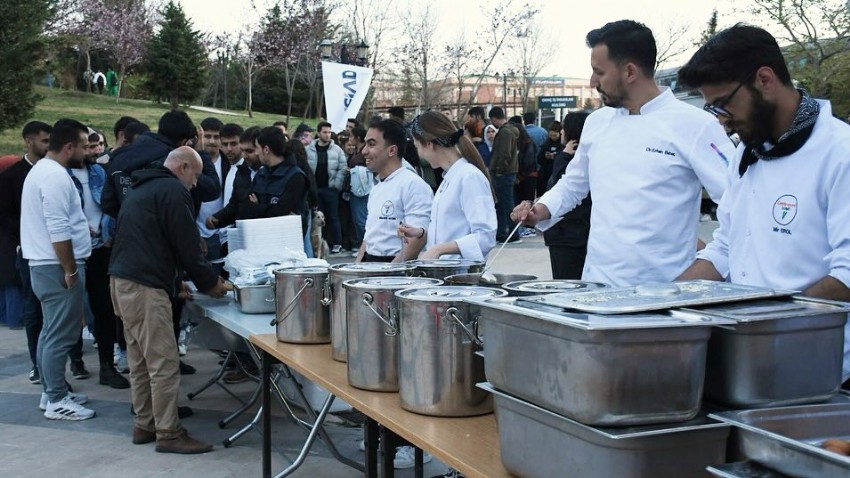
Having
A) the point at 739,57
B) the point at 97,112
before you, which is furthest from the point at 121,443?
the point at 97,112

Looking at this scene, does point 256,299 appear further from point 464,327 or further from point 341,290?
point 464,327

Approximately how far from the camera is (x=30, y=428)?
186 inches

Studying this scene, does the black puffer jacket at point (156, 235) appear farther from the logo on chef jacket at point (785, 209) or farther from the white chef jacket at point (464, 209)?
the logo on chef jacket at point (785, 209)

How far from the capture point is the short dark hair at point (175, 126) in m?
4.61

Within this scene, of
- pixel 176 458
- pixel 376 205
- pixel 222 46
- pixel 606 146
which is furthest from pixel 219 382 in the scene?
pixel 222 46

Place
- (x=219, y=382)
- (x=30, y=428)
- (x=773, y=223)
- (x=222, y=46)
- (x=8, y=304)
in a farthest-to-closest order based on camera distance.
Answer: (x=222, y=46), (x=8, y=304), (x=219, y=382), (x=30, y=428), (x=773, y=223)

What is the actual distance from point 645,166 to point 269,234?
237cm

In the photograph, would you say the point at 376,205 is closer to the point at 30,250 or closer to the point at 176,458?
the point at 176,458

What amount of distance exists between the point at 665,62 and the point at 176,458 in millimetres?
31232

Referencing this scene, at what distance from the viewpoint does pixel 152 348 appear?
13.3 feet

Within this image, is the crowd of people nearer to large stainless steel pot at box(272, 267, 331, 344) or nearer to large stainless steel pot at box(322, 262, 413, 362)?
large stainless steel pot at box(322, 262, 413, 362)

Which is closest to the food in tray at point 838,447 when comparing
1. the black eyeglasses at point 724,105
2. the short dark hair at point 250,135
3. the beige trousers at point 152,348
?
the black eyeglasses at point 724,105

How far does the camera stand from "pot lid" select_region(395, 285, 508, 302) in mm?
1936

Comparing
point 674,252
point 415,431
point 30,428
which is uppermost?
point 674,252
